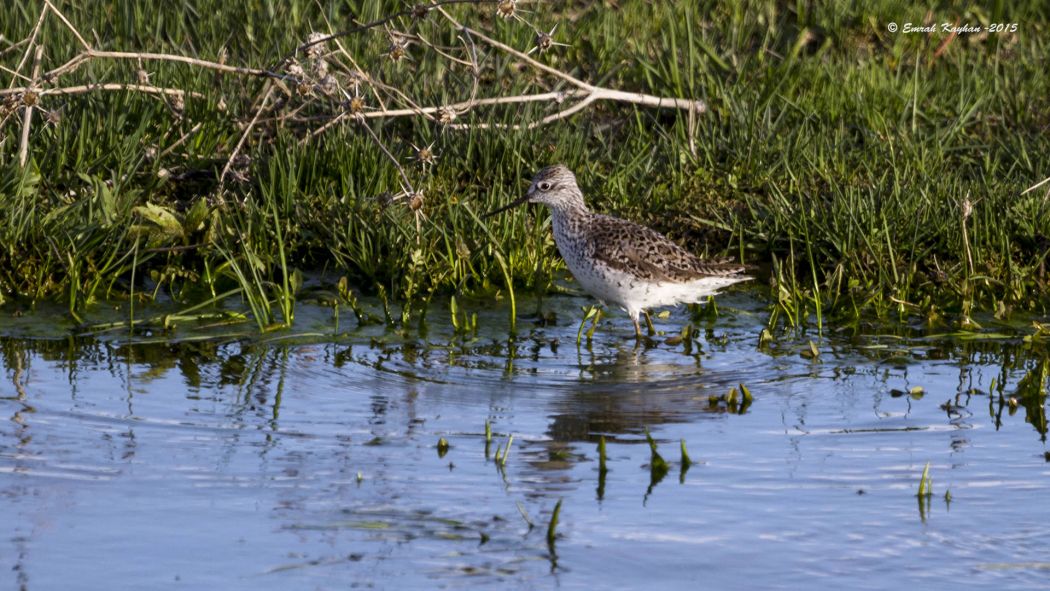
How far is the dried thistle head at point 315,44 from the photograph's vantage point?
26.1 ft

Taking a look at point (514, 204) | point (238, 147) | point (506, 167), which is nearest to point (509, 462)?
point (514, 204)

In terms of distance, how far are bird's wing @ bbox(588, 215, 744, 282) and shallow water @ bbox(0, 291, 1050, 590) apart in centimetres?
39

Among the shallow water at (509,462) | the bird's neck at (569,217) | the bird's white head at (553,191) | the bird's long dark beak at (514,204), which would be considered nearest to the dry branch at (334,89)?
the bird's long dark beak at (514,204)

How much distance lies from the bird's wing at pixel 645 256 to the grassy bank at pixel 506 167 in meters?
0.44

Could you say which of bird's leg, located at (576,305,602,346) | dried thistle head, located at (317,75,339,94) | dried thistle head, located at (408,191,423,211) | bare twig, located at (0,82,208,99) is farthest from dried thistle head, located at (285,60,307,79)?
bird's leg, located at (576,305,602,346)

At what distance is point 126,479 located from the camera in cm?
532

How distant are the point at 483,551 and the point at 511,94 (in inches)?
221

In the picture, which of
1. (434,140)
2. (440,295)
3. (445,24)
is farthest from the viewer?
(445,24)

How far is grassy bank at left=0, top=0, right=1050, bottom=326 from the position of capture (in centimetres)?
827

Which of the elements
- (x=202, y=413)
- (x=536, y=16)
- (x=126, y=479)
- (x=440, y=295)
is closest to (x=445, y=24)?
(x=536, y=16)

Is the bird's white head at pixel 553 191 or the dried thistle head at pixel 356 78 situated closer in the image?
the dried thistle head at pixel 356 78

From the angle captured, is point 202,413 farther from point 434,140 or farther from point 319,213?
point 434,140

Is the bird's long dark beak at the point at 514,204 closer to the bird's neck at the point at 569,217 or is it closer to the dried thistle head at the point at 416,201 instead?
the bird's neck at the point at 569,217

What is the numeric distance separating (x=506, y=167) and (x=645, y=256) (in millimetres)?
1759
